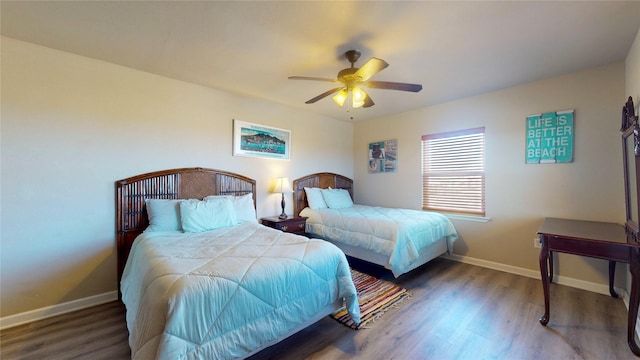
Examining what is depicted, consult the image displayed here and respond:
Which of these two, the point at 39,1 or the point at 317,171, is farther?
the point at 317,171

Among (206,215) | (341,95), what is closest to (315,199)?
(206,215)

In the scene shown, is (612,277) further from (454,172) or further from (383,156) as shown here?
(383,156)

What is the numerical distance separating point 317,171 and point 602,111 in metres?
3.63

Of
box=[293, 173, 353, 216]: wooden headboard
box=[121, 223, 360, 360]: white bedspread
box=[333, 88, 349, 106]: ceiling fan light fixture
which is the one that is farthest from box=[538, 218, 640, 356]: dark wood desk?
box=[293, 173, 353, 216]: wooden headboard

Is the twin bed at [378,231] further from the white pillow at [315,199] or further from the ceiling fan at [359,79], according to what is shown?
the ceiling fan at [359,79]

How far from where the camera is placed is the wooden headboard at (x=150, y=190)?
104 inches

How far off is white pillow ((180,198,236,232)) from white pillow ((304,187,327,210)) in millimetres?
1464

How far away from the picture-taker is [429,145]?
13.4 feet

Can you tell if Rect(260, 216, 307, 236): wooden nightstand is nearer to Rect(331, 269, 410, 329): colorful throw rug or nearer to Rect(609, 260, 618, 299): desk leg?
Rect(331, 269, 410, 329): colorful throw rug

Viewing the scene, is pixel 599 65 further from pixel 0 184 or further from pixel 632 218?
pixel 0 184

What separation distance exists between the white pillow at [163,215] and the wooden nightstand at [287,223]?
118 cm

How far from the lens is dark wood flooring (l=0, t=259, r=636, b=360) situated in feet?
5.84

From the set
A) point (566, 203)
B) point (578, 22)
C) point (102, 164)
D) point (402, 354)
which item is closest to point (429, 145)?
point (566, 203)

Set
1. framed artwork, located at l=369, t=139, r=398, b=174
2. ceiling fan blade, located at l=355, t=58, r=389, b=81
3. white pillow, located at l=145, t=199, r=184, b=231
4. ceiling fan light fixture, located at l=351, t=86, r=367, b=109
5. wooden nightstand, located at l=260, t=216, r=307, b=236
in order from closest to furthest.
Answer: ceiling fan blade, located at l=355, t=58, r=389, b=81 → ceiling fan light fixture, located at l=351, t=86, r=367, b=109 → white pillow, located at l=145, t=199, r=184, b=231 → wooden nightstand, located at l=260, t=216, r=307, b=236 → framed artwork, located at l=369, t=139, r=398, b=174
